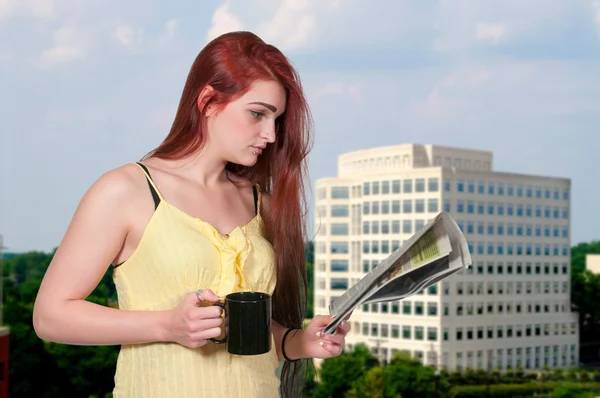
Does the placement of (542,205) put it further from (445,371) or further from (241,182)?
(241,182)

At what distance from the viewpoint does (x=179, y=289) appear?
1048mm

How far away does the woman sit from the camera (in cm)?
100

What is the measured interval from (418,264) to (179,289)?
12.7 inches

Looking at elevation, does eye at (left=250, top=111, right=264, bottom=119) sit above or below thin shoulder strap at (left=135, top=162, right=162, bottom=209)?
above

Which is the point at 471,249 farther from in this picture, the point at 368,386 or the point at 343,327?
the point at 343,327

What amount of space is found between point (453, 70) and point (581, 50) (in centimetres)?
295

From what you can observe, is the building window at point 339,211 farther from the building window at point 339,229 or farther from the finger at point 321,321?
the finger at point 321,321

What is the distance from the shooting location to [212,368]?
1.08 m

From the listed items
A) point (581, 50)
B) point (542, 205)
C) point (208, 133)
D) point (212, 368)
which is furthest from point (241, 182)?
point (542, 205)

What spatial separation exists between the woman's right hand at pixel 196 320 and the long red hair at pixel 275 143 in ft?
0.89

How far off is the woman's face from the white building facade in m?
19.0

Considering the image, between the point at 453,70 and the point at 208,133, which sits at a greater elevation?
the point at 453,70

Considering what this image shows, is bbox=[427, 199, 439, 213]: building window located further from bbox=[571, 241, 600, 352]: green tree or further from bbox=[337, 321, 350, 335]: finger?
bbox=[337, 321, 350, 335]: finger

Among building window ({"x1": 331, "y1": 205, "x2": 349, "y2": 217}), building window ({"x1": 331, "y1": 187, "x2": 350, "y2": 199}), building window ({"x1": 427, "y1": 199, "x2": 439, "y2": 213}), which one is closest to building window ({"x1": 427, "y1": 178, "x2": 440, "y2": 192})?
building window ({"x1": 427, "y1": 199, "x2": 439, "y2": 213})
